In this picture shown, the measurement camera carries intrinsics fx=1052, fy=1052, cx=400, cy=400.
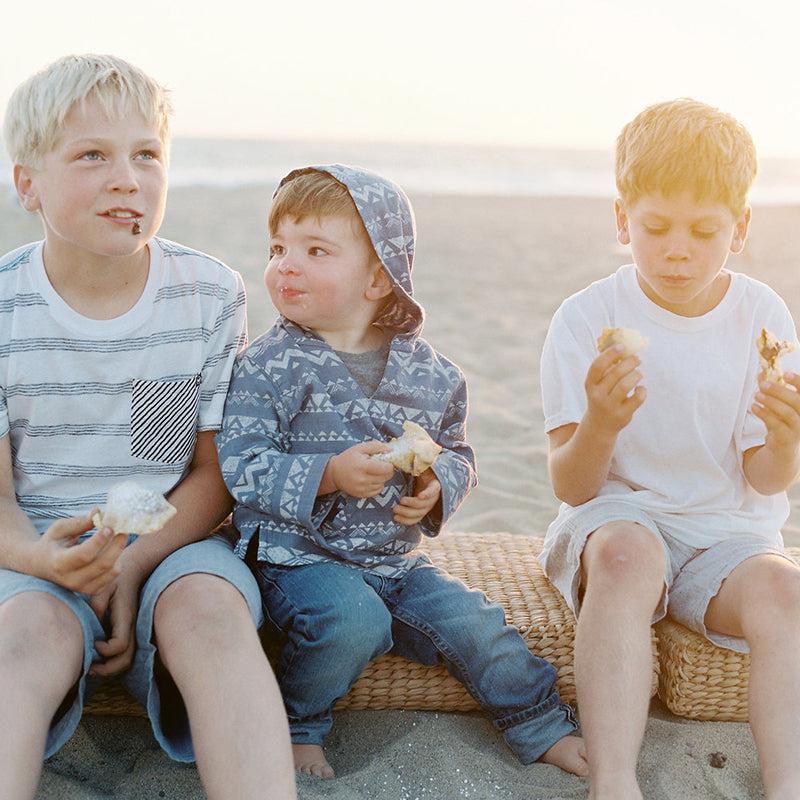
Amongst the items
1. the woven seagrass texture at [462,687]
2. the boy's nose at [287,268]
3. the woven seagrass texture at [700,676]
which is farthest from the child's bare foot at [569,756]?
the boy's nose at [287,268]

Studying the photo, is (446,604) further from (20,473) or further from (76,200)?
(76,200)

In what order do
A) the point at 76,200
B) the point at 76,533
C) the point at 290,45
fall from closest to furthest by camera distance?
the point at 76,533 → the point at 76,200 → the point at 290,45

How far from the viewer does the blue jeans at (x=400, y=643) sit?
246cm

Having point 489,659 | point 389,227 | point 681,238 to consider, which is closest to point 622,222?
point 681,238

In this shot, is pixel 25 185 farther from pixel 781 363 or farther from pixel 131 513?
pixel 781 363

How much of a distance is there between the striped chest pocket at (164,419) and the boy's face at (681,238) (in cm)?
119

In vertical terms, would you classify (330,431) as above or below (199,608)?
above

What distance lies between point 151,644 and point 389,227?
3.96 feet

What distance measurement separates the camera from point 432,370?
2814 millimetres

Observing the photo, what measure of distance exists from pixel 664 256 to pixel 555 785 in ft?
4.29

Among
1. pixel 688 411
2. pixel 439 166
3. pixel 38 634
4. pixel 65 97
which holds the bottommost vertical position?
pixel 439 166

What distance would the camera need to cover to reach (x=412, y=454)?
8.27 ft

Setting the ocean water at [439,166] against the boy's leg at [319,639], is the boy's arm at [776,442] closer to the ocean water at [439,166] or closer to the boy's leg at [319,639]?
the boy's leg at [319,639]

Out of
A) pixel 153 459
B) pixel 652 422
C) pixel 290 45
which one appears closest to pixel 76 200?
pixel 153 459
